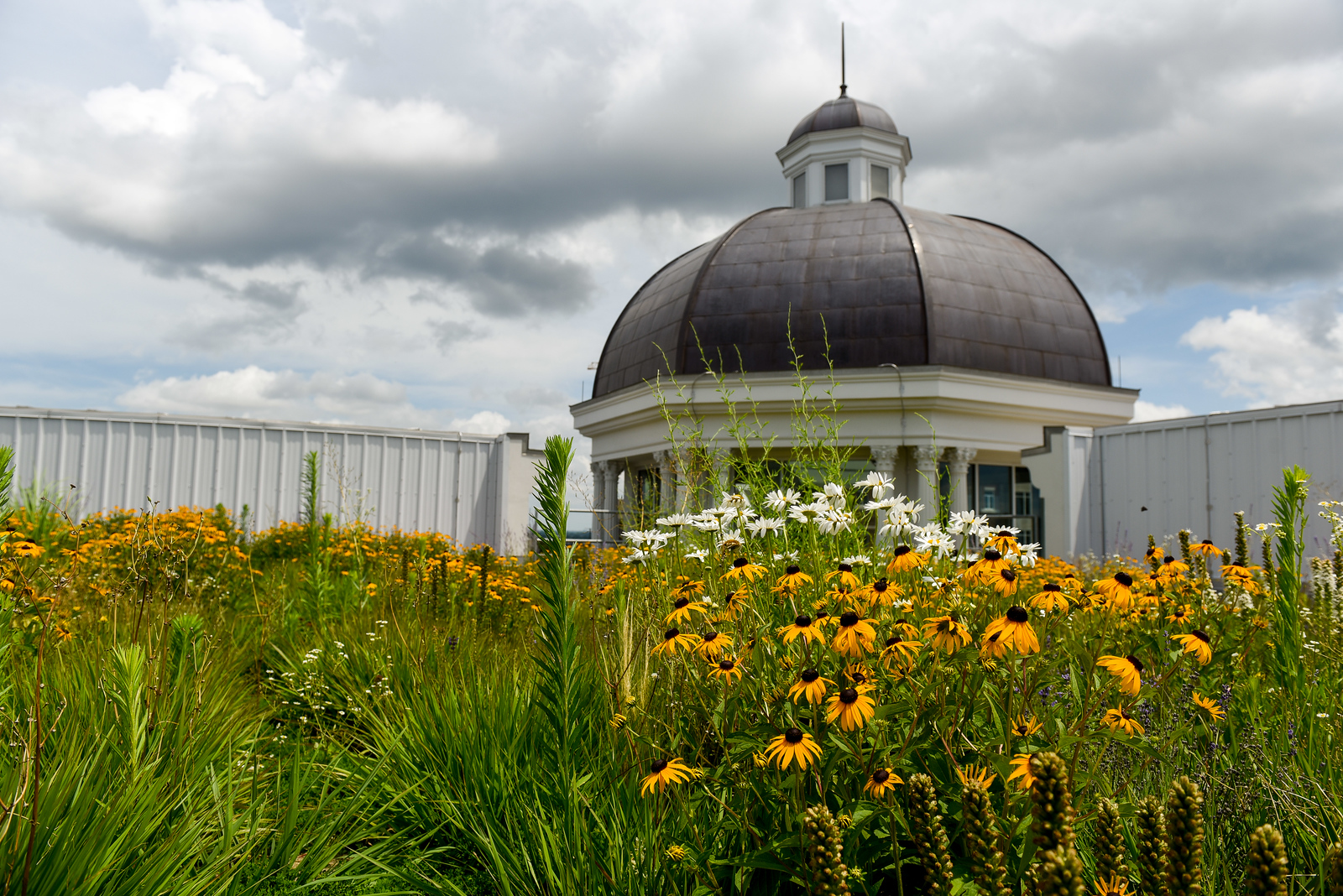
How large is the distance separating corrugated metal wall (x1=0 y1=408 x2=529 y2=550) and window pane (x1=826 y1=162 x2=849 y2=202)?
18057 mm

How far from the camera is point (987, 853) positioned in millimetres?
1680

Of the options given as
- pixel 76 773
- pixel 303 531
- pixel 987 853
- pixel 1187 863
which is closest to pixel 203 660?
pixel 76 773

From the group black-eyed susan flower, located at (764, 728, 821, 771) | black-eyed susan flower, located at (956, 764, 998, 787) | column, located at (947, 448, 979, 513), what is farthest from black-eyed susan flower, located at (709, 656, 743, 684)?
column, located at (947, 448, 979, 513)

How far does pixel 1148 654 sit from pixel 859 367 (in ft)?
60.1

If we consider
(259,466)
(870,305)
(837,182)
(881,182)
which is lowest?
(259,466)

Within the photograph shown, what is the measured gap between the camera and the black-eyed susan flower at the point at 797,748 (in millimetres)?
2330

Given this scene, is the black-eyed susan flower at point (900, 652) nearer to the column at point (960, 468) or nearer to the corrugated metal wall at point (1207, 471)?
the corrugated metal wall at point (1207, 471)

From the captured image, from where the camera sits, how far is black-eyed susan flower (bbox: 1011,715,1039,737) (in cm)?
262

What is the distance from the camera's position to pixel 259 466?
20000 millimetres

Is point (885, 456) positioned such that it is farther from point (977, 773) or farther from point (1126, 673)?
point (1126, 673)

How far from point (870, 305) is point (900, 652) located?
21.5 metres

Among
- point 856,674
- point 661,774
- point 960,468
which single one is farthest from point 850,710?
point 960,468

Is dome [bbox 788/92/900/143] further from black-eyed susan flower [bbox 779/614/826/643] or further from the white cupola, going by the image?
black-eyed susan flower [bbox 779/614/826/643]

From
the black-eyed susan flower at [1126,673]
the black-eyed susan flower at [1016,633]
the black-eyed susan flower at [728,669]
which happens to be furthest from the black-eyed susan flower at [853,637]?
the black-eyed susan flower at [1126,673]
